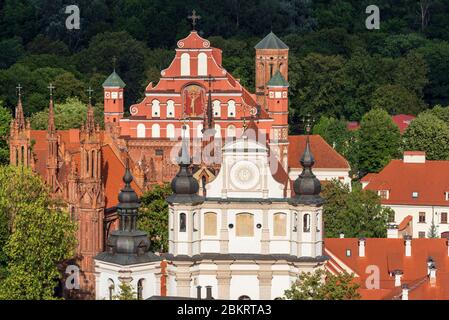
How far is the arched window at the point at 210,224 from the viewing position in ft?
267

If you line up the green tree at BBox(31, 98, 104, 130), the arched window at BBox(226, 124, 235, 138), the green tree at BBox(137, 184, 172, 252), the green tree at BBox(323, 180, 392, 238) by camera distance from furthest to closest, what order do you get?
the green tree at BBox(31, 98, 104, 130) → the arched window at BBox(226, 124, 235, 138) → the green tree at BBox(323, 180, 392, 238) → the green tree at BBox(137, 184, 172, 252)

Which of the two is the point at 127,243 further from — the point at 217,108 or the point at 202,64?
the point at 202,64

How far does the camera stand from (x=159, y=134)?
106 metres

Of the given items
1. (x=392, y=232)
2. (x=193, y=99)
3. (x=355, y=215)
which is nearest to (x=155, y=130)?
(x=193, y=99)

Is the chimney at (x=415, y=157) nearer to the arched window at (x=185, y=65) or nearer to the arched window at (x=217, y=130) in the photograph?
the arched window at (x=217, y=130)

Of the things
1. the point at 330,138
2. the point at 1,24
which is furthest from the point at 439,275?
the point at 1,24

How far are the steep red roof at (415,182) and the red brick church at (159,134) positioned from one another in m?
3.93

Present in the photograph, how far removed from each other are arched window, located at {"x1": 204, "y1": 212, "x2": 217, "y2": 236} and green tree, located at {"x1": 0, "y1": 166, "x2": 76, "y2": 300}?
416cm

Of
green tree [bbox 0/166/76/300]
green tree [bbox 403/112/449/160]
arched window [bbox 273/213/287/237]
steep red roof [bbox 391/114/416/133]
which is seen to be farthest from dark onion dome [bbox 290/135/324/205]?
steep red roof [bbox 391/114/416/133]

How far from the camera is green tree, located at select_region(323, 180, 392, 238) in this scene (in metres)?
95.8

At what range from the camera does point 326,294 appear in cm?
7212

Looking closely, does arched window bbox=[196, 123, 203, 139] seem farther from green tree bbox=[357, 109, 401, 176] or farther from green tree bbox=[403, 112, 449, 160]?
green tree bbox=[357, 109, 401, 176]

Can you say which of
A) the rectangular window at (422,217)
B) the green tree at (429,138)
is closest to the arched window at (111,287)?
the rectangular window at (422,217)
